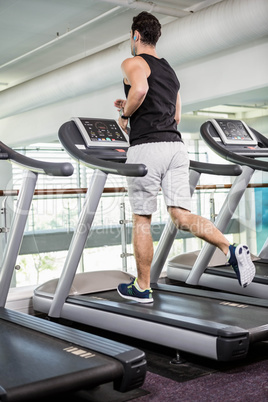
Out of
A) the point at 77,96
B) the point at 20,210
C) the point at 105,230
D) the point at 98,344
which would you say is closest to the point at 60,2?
the point at 77,96

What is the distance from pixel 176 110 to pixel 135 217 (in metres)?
0.73

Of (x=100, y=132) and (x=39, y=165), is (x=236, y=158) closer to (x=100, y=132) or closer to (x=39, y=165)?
(x=100, y=132)

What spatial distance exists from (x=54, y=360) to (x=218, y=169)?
1648 millimetres

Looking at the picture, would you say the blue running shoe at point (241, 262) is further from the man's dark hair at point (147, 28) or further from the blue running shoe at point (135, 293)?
the man's dark hair at point (147, 28)

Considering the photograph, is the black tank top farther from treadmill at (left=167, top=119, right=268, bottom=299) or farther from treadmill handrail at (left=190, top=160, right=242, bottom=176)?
treadmill at (left=167, top=119, right=268, bottom=299)

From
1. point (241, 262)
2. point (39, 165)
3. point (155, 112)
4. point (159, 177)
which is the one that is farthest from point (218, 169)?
point (39, 165)

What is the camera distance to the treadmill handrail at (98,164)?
257cm

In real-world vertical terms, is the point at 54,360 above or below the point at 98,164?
below

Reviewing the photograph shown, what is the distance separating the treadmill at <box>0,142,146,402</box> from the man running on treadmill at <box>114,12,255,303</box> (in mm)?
567

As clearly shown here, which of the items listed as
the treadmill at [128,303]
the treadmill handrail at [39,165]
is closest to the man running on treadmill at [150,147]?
the treadmill at [128,303]

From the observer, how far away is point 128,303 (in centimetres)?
302

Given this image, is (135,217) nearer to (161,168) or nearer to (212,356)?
(161,168)

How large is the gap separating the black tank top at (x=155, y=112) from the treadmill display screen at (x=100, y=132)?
13.0 inches

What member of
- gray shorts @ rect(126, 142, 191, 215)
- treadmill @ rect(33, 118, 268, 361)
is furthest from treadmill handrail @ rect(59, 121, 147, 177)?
gray shorts @ rect(126, 142, 191, 215)
